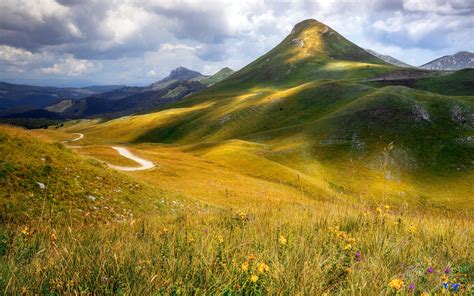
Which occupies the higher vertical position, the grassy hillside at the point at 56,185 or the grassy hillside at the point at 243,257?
the grassy hillside at the point at 243,257

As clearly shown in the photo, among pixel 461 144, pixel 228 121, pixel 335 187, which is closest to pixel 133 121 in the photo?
pixel 228 121

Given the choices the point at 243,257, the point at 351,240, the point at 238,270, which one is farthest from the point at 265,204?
the point at 238,270

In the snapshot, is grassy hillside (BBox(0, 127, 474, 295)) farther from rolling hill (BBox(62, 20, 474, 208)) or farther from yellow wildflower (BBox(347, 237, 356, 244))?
rolling hill (BBox(62, 20, 474, 208))

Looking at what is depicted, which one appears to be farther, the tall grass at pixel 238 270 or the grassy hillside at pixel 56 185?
the grassy hillside at pixel 56 185

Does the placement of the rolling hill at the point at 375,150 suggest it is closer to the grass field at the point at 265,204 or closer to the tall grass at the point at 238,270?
the grass field at the point at 265,204

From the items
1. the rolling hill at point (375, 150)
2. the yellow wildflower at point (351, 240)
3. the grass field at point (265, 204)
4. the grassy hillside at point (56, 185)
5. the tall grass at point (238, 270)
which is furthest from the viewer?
the rolling hill at point (375, 150)

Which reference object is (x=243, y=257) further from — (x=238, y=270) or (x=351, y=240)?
(x=351, y=240)

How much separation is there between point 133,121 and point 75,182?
17722 cm

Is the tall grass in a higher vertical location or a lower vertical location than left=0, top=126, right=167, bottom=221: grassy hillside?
higher

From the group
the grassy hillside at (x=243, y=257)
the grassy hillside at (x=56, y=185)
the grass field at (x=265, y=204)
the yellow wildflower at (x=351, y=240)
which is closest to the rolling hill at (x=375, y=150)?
the grass field at (x=265, y=204)

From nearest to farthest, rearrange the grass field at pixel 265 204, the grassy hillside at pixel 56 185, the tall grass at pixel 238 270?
the tall grass at pixel 238 270 < the grass field at pixel 265 204 < the grassy hillside at pixel 56 185

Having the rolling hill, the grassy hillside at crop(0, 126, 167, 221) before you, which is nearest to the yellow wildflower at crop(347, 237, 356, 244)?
the grassy hillside at crop(0, 126, 167, 221)

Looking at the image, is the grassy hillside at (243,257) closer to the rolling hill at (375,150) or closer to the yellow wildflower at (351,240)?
the yellow wildflower at (351,240)

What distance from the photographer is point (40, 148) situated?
24.0 meters
